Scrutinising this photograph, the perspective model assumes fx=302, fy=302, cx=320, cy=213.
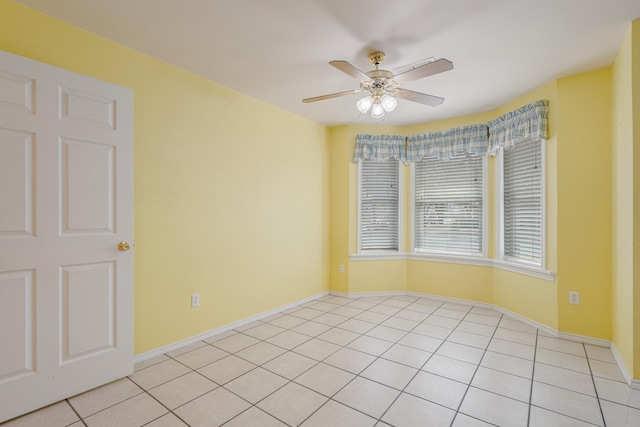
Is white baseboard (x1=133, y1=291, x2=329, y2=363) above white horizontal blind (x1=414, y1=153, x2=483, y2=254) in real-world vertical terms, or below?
below

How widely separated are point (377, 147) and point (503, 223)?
75.0 inches

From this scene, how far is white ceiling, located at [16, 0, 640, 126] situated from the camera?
192cm

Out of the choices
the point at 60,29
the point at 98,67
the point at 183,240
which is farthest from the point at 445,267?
the point at 60,29

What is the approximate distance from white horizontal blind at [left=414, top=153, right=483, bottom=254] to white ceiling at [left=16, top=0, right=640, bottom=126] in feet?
4.34

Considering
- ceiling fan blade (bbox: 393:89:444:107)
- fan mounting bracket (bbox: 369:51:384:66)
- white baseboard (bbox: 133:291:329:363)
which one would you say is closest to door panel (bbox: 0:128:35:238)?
white baseboard (bbox: 133:291:329:363)

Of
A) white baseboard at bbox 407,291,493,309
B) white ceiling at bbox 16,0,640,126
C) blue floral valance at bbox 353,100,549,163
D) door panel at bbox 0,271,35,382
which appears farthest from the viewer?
white baseboard at bbox 407,291,493,309

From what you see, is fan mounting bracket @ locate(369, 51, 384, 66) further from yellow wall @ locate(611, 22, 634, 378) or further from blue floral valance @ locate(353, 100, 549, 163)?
blue floral valance @ locate(353, 100, 549, 163)

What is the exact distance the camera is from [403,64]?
2.63m

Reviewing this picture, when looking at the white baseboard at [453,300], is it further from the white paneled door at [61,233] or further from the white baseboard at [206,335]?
the white paneled door at [61,233]

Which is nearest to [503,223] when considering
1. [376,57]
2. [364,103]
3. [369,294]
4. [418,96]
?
[369,294]

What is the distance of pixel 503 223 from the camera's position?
375cm

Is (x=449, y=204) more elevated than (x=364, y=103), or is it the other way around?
(x=364, y=103)

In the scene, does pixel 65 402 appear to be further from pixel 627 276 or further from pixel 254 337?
pixel 627 276

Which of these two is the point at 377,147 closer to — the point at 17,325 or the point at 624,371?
the point at 624,371
